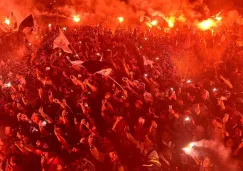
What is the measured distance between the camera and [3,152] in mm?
5047

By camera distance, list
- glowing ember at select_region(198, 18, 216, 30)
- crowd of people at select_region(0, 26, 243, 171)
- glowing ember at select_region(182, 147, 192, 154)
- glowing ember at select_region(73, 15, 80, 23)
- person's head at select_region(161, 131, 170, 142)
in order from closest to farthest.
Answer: crowd of people at select_region(0, 26, 243, 171) < glowing ember at select_region(182, 147, 192, 154) < person's head at select_region(161, 131, 170, 142) < glowing ember at select_region(198, 18, 216, 30) < glowing ember at select_region(73, 15, 80, 23)

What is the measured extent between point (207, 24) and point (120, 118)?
961cm

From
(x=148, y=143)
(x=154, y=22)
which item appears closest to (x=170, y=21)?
(x=154, y=22)

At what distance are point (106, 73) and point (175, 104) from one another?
1775 mm

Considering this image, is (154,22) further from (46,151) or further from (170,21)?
(46,151)

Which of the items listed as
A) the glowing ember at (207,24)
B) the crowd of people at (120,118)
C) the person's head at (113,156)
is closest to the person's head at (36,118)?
the crowd of people at (120,118)

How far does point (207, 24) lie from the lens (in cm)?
1302

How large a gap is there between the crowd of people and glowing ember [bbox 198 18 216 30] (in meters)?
4.77

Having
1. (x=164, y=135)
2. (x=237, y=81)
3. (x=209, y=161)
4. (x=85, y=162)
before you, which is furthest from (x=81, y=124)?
(x=237, y=81)

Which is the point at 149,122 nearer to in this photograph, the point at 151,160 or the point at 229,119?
the point at 151,160

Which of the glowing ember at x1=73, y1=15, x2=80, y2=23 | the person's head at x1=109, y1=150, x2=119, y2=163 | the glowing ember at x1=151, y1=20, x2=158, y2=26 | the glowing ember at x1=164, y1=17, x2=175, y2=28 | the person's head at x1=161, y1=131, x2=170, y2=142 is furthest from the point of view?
the glowing ember at x1=73, y1=15, x2=80, y2=23

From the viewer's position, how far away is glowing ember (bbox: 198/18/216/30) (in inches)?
493

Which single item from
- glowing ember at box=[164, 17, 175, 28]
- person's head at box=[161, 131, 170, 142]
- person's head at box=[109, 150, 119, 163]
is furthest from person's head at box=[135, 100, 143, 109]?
glowing ember at box=[164, 17, 175, 28]

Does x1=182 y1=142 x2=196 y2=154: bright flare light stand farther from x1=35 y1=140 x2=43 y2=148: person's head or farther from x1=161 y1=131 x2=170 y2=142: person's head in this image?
x1=35 y1=140 x2=43 y2=148: person's head
